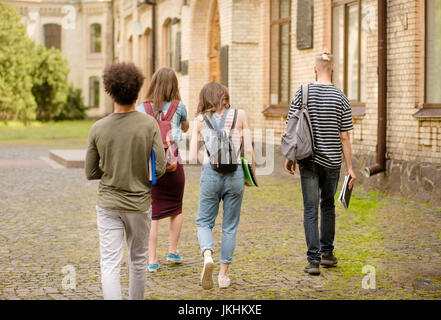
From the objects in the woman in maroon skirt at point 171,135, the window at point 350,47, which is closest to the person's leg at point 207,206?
the woman in maroon skirt at point 171,135

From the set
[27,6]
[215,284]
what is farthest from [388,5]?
[27,6]

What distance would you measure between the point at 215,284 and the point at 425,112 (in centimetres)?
618

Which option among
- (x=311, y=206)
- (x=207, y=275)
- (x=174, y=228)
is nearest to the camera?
(x=207, y=275)

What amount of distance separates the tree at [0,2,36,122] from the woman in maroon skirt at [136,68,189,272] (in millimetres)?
→ 25872

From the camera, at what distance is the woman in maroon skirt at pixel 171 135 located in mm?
6215

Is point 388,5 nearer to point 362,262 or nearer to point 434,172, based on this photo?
point 434,172

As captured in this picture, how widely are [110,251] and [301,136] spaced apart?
2351 millimetres

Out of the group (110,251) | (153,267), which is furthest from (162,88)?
(110,251)

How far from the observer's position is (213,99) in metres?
5.68

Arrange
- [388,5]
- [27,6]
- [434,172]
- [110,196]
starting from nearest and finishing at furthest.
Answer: [110,196], [434,172], [388,5], [27,6]

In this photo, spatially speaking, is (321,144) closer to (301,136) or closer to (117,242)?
(301,136)

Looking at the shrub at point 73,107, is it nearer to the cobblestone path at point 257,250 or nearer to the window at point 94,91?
the window at point 94,91

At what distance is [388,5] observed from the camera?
11.7m

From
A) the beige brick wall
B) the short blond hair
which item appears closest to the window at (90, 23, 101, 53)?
the beige brick wall
